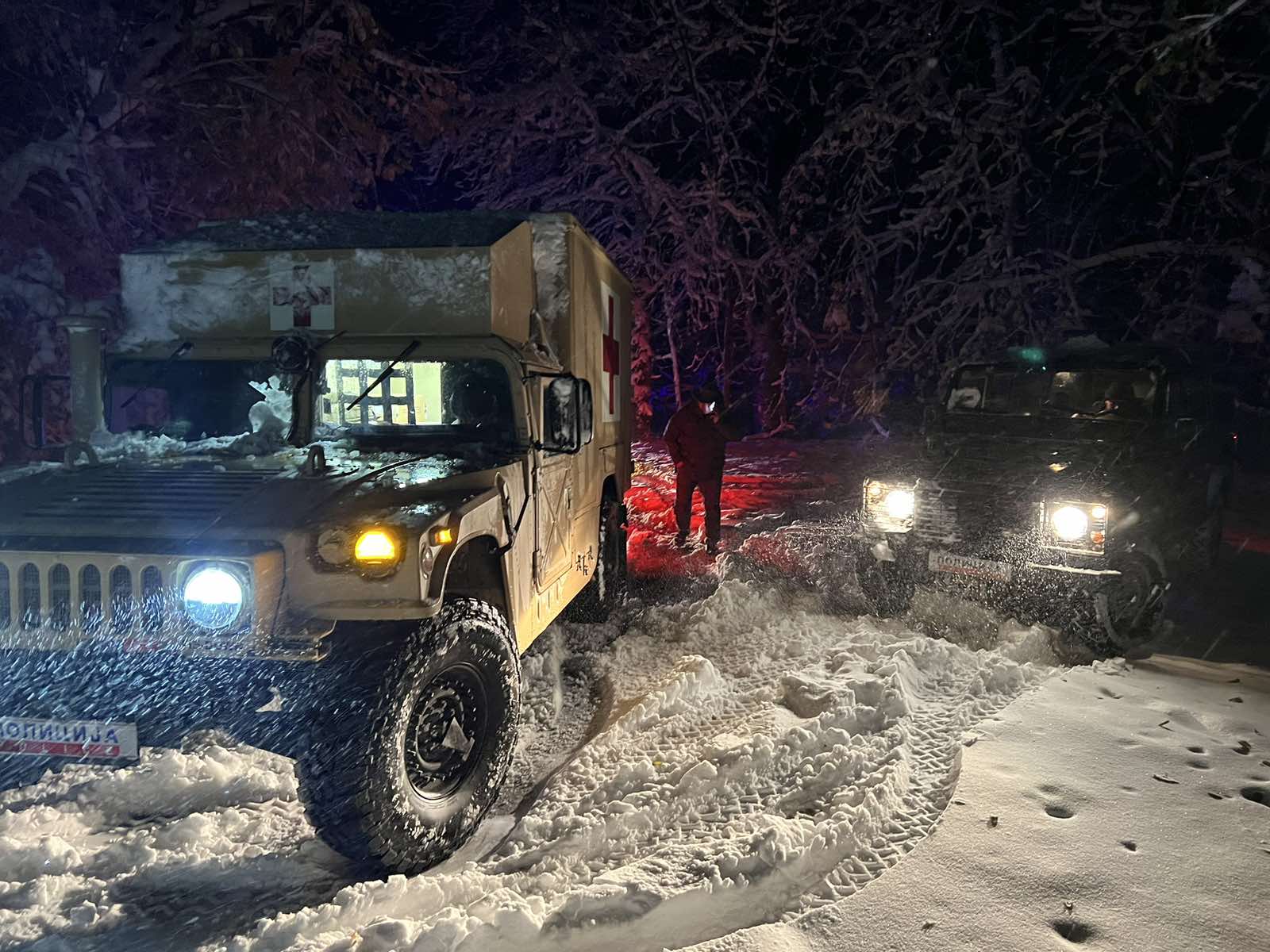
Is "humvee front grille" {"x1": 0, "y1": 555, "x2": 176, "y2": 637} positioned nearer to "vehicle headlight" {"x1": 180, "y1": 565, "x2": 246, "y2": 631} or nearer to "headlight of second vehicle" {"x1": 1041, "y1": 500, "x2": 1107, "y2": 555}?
"vehicle headlight" {"x1": 180, "y1": 565, "x2": 246, "y2": 631}

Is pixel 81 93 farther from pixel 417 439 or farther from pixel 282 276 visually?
pixel 417 439

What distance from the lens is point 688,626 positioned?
6371 mm

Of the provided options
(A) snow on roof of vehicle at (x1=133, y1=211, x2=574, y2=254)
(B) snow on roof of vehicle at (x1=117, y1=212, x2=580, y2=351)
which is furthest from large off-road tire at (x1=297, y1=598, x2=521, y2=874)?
(A) snow on roof of vehicle at (x1=133, y1=211, x2=574, y2=254)

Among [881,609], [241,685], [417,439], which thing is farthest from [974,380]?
[241,685]

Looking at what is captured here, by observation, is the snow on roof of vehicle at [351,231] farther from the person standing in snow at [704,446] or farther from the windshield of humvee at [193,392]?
the person standing in snow at [704,446]

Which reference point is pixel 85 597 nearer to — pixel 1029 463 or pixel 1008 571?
pixel 1008 571

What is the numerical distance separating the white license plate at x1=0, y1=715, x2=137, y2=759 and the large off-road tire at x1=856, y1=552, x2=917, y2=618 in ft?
16.1

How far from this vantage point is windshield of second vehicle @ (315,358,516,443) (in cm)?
428

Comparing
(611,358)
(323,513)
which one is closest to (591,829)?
(323,513)

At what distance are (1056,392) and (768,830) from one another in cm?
520

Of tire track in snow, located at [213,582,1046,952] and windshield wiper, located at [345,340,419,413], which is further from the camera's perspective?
windshield wiper, located at [345,340,419,413]

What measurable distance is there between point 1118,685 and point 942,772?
182 cm

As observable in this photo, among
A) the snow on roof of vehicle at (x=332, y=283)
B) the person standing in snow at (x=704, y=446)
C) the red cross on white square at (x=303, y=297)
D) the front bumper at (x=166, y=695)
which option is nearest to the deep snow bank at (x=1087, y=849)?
the front bumper at (x=166, y=695)

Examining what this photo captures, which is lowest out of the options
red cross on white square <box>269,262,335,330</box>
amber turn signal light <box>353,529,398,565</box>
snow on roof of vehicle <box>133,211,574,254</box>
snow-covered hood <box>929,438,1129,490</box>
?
amber turn signal light <box>353,529,398,565</box>
